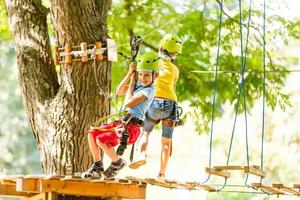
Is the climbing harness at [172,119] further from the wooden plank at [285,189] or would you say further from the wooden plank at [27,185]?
the wooden plank at [27,185]

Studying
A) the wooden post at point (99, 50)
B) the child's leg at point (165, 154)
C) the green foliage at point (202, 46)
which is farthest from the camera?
the green foliage at point (202, 46)

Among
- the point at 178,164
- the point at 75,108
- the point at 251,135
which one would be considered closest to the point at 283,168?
the point at 251,135

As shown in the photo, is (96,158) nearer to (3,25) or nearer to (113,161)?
(113,161)

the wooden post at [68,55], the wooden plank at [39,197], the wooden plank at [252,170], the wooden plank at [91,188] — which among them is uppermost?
the wooden post at [68,55]

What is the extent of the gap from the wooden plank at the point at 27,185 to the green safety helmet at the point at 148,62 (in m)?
0.93

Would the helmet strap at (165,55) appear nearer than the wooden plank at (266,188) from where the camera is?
No

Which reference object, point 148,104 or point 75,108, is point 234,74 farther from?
point 148,104

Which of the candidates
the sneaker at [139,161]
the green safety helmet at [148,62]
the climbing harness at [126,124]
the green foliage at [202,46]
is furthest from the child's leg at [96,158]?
the green foliage at [202,46]

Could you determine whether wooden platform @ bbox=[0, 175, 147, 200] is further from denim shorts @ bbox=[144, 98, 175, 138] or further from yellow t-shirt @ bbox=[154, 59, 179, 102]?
yellow t-shirt @ bbox=[154, 59, 179, 102]

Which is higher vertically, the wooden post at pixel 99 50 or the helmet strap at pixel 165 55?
the wooden post at pixel 99 50

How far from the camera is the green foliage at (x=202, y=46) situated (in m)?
7.33

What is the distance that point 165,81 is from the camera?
4.41 m

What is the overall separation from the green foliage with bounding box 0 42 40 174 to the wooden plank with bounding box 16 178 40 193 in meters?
10.2

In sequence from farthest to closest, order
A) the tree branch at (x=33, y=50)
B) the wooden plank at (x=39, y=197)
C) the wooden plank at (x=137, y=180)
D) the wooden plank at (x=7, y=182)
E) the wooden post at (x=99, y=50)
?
the tree branch at (x=33, y=50)
the wooden post at (x=99, y=50)
the wooden plank at (x=7, y=182)
the wooden plank at (x=39, y=197)
the wooden plank at (x=137, y=180)
